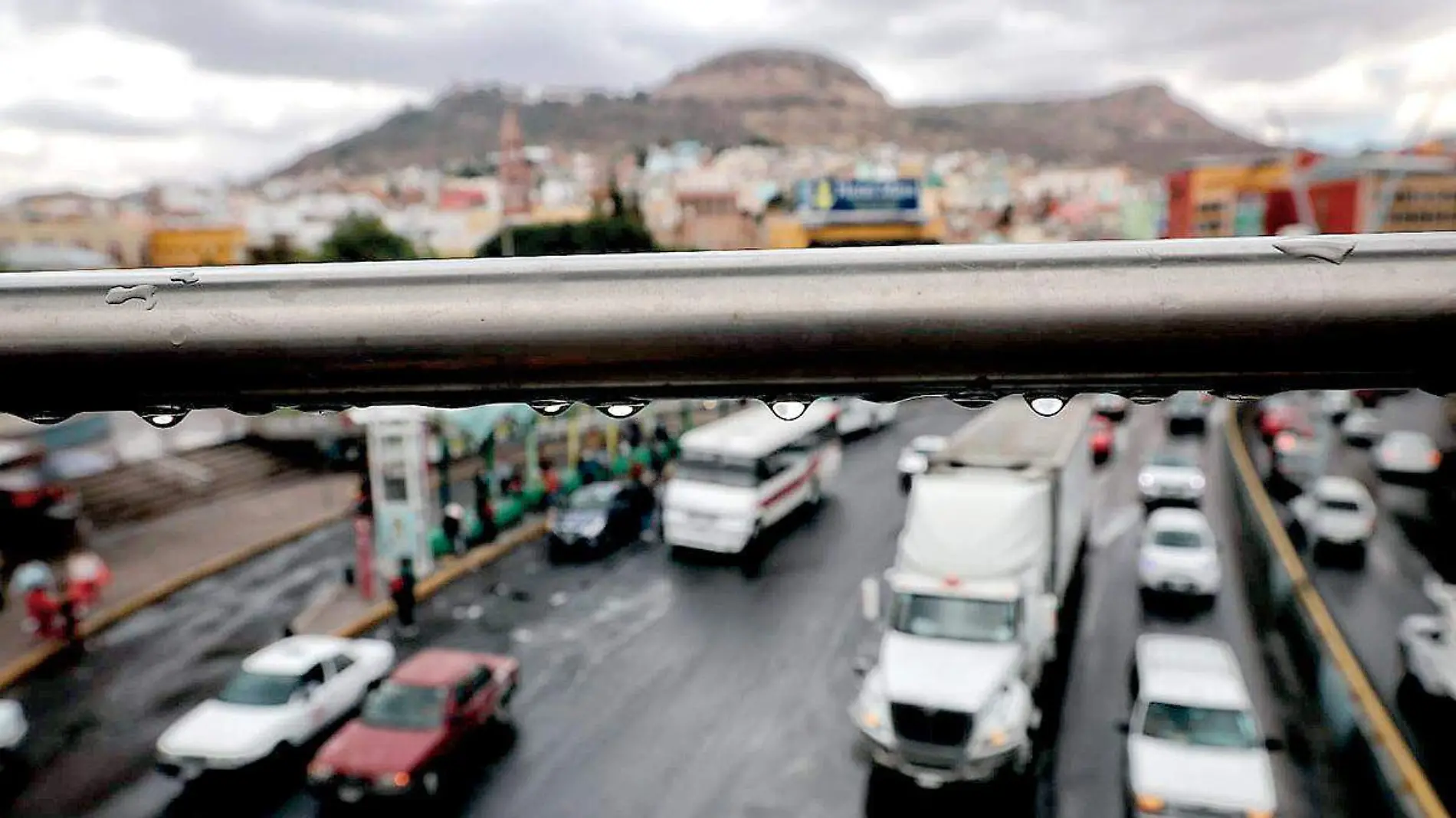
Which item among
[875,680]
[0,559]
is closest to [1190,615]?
[875,680]

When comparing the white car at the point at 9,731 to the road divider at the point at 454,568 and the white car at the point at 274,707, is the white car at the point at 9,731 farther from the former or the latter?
the road divider at the point at 454,568

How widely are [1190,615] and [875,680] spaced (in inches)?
257

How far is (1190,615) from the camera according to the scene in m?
14.4

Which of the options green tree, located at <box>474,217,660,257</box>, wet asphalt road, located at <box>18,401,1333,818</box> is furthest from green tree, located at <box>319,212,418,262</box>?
wet asphalt road, located at <box>18,401,1333,818</box>

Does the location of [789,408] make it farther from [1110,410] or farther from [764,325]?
[1110,410]

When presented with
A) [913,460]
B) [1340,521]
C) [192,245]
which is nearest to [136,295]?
[1340,521]

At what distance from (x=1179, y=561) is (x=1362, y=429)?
19.2m

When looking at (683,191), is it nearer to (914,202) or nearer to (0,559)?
(914,202)

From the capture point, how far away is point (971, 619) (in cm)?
1097

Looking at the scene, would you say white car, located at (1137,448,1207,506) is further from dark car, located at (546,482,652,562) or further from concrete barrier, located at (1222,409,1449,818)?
dark car, located at (546,482,652,562)

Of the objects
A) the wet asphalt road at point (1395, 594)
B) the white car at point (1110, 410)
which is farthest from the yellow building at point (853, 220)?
the wet asphalt road at point (1395, 594)

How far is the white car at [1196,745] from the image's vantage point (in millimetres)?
8719

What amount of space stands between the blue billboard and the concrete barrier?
27.0 meters

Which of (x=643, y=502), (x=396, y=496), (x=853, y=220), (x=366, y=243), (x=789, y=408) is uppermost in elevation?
(x=853, y=220)
